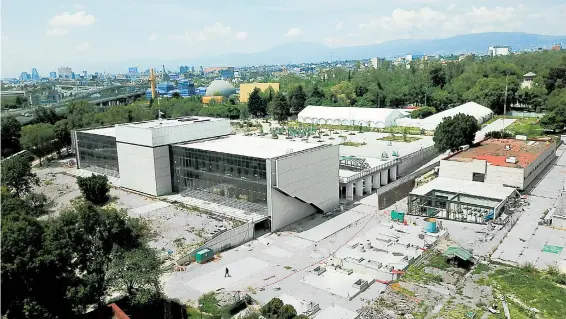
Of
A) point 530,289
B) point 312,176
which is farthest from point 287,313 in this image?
point 312,176

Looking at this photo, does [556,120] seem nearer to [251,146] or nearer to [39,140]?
[251,146]

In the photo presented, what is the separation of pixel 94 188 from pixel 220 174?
24.8 ft

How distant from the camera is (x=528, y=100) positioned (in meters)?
61.6

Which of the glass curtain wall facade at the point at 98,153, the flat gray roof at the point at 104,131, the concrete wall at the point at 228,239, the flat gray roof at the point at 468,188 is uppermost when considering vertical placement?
the flat gray roof at the point at 104,131

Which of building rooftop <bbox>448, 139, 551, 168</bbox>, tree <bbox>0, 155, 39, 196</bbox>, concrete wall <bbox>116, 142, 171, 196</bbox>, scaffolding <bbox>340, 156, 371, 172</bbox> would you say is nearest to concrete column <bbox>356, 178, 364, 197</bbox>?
scaffolding <bbox>340, 156, 371, 172</bbox>

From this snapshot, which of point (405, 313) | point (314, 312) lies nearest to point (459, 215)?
point (405, 313)

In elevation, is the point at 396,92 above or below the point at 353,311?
above

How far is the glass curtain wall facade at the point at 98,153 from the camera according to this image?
29781 mm

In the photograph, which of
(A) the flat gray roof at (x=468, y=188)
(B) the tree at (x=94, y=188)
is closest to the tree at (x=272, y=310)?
(A) the flat gray roof at (x=468, y=188)

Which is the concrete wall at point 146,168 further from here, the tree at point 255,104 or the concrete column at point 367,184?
the tree at point 255,104

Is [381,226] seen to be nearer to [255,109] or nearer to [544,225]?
[544,225]

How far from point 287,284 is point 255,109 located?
50.9 meters

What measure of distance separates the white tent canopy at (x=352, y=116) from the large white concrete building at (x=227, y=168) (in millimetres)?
28667

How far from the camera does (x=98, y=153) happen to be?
102 ft
